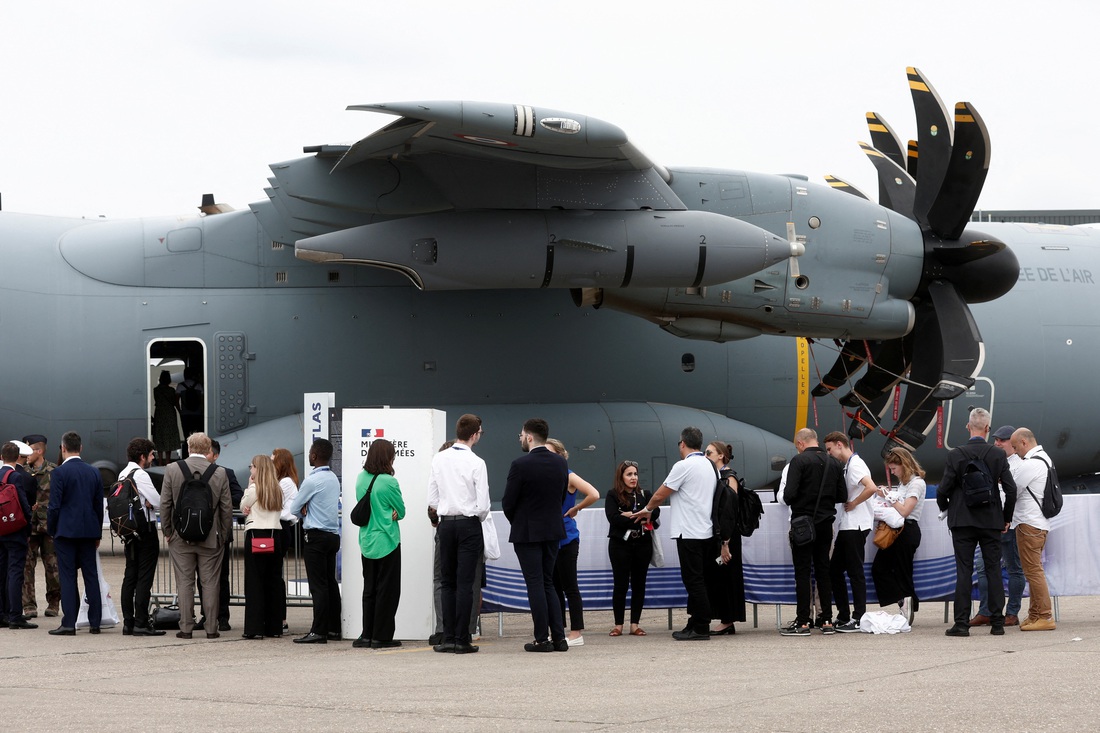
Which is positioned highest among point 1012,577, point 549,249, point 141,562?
point 549,249

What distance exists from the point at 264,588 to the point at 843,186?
29.4 ft

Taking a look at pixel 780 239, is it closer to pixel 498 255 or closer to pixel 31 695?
pixel 498 255

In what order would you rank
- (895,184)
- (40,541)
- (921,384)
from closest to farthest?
(40,541)
(921,384)
(895,184)

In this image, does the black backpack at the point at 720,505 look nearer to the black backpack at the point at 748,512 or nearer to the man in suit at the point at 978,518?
the black backpack at the point at 748,512

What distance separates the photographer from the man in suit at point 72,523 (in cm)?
1080

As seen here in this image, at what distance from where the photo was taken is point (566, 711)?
6832mm

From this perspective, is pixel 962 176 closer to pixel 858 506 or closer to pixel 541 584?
pixel 858 506

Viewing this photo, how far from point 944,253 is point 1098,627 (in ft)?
17.8

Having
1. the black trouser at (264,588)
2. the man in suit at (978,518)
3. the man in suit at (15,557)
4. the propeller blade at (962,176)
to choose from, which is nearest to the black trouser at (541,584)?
the black trouser at (264,588)

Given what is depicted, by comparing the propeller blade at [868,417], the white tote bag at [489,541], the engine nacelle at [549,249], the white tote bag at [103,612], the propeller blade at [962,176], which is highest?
the propeller blade at [962,176]

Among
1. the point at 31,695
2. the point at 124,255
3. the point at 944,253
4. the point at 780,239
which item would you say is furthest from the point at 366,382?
the point at 31,695

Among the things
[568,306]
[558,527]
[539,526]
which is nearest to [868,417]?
[568,306]

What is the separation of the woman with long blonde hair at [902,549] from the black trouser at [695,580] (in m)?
1.69

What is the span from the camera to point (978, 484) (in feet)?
33.5
